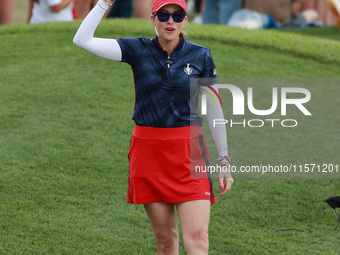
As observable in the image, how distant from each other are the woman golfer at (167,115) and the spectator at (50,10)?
8569mm

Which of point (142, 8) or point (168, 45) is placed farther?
point (142, 8)

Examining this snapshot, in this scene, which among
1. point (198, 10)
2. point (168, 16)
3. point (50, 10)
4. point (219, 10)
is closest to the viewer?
point (168, 16)

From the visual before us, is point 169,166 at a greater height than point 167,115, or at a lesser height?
lesser

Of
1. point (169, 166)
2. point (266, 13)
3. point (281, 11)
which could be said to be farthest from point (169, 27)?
point (281, 11)

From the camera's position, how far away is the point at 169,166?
13.2 feet

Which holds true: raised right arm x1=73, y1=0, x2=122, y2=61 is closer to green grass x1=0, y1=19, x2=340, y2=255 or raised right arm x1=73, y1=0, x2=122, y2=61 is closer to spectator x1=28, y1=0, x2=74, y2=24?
green grass x1=0, y1=19, x2=340, y2=255

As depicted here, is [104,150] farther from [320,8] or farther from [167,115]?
[320,8]

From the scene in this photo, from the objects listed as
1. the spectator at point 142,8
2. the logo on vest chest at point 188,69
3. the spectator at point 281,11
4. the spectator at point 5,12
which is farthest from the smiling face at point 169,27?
the spectator at point 281,11

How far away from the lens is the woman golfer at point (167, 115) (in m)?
3.96

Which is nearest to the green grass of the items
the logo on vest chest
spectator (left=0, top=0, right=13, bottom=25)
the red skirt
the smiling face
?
the red skirt

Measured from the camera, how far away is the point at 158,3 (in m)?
3.96

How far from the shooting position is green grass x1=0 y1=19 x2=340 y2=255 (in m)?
5.73

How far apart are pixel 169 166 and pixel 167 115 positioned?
33 cm

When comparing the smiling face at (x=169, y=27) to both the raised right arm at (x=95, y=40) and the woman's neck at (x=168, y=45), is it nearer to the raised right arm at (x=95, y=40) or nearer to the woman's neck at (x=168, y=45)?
the woman's neck at (x=168, y=45)
